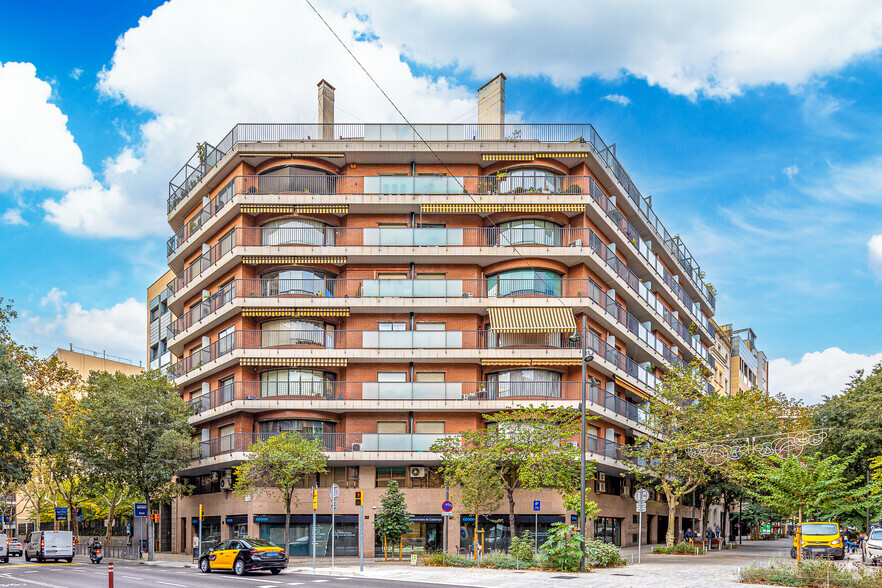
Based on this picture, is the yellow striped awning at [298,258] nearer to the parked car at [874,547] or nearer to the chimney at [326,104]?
the chimney at [326,104]

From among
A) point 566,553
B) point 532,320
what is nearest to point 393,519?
point 566,553

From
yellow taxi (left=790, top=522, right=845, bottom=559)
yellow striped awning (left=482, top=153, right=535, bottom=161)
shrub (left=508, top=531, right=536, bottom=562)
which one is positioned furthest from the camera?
yellow striped awning (left=482, top=153, right=535, bottom=161)

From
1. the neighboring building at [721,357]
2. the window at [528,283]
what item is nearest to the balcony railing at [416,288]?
the window at [528,283]

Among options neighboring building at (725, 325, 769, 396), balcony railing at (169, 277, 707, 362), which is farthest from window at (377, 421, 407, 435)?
neighboring building at (725, 325, 769, 396)

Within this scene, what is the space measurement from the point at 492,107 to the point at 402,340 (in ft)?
49.3

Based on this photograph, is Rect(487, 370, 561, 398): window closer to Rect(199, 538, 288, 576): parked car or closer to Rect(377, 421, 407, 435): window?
Rect(377, 421, 407, 435): window

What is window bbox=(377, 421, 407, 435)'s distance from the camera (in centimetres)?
4431

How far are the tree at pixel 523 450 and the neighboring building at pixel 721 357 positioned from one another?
42926 millimetres

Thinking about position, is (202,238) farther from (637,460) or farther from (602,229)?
(637,460)

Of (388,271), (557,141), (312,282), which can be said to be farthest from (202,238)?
(557,141)

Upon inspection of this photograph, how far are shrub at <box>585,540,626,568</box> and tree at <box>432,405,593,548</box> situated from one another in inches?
192

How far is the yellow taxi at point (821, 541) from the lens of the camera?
38.4 metres

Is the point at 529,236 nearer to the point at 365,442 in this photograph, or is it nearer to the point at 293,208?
the point at 293,208

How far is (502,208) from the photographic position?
1759 inches
